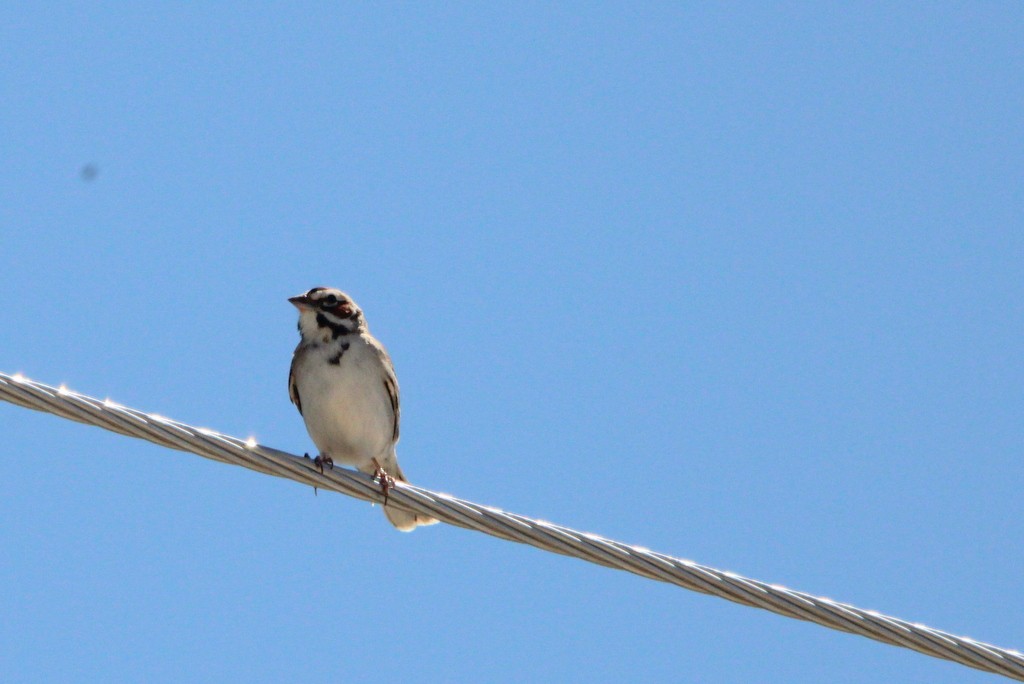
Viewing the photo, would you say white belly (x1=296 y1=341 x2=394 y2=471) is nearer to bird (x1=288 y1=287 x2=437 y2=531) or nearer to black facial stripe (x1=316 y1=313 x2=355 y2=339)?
bird (x1=288 y1=287 x2=437 y2=531)

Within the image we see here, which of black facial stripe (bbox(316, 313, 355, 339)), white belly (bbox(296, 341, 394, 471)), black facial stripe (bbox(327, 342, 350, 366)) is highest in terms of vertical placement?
black facial stripe (bbox(316, 313, 355, 339))

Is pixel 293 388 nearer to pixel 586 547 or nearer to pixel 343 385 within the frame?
pixel 343 385

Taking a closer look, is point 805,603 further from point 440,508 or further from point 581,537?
point 440,508

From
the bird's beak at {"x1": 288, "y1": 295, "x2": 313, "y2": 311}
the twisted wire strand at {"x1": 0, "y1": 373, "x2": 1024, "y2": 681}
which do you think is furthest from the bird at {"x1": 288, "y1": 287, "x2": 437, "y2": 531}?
the twisted wire strand at {"x1": 0, "y1": 373, "x2": 1024, "y2": 681}

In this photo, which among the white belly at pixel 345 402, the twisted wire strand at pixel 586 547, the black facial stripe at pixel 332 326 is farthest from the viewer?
the black facial stripe at pixel 332 326

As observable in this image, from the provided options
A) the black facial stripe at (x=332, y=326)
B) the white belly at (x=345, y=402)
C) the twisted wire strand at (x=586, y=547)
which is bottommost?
the twisted wire strand at (x=586, y=547)

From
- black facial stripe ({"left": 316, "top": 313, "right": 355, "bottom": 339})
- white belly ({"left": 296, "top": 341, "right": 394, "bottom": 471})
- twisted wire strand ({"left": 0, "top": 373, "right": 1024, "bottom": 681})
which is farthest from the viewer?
black facial stripe ({"left": 316, "top": 313, "right": 355, "bottom": 339})

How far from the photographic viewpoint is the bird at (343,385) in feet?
36.3

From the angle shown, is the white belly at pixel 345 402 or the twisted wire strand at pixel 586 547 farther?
the white belly at pixel 345 402

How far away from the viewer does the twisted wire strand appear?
6398 mm

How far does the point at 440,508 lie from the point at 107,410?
148 centimetres

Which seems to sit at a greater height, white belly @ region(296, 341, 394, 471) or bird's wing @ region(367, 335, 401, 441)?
bird's wing @ region(367, 335, 401, 441)

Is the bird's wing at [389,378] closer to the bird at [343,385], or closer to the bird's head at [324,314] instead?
the bird at [343,385]

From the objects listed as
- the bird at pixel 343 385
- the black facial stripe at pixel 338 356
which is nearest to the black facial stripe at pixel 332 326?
the bird at pixel 343 385
